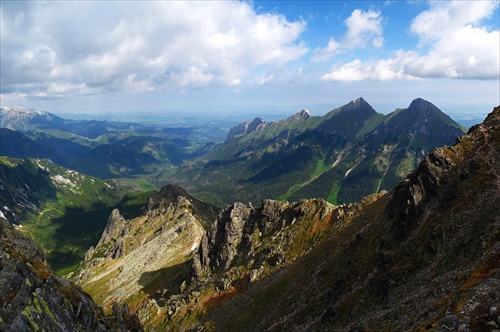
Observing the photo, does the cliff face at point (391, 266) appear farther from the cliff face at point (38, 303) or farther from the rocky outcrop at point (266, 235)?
the cliff face at point (38, 303)

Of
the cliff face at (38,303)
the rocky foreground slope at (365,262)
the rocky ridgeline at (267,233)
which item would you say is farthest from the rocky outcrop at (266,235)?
the cliff face at (38,303)

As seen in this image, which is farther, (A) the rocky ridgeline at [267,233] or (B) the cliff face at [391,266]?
(A) the rocky ridgeline at [267,233]

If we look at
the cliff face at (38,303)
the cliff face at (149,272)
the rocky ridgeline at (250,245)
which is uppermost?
the cliff face at (38,303)

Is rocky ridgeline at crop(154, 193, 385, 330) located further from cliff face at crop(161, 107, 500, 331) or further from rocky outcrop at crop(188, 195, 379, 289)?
cliff face at crop(161, 107, 500, 331)

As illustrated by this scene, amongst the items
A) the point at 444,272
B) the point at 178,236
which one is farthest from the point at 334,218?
the point at 178,236

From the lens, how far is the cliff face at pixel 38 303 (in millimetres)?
39219

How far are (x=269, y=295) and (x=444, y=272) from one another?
54.0 m

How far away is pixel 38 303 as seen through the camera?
141 feet

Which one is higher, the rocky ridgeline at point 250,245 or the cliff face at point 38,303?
the cliff face at point 38,303

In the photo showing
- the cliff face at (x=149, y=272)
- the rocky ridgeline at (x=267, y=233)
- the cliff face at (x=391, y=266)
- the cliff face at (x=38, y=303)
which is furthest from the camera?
the cliff face at (x=149, y=272)

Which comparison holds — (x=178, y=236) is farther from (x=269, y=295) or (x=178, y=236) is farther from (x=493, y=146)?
(x=493, y=146)

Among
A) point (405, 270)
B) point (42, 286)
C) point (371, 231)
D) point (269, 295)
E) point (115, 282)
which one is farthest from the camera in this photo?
point (115, 282)

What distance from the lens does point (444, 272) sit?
43.3 metres

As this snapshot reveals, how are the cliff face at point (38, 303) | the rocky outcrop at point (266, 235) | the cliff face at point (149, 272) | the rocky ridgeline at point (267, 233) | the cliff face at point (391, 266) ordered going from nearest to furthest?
the cliff face at point (391, 266)
the cliff face at point (38, 303)
the rocky outcrop at point (266, 235)
the rocky ridgeline at point (267, 233)
the cliff face at point (149, 272)
